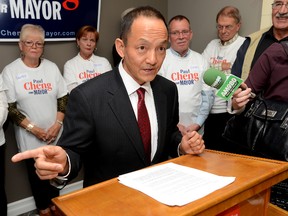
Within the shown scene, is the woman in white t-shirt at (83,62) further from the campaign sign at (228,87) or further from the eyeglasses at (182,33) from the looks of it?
the campaign sign at (228,87)

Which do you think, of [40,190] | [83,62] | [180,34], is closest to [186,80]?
[180,34]

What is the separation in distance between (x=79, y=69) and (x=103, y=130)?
74.0 inches

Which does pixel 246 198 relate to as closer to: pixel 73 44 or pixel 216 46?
pixel 216 46

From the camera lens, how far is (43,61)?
2740 mm

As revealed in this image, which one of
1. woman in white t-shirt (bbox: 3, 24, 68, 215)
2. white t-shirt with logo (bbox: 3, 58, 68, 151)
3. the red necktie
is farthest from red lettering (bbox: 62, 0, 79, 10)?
the red necktie

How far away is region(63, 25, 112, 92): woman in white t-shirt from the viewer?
2918 millimetres

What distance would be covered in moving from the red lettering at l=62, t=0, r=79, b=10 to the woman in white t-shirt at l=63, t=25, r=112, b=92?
23cm

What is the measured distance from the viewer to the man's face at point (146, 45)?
116 centimetres

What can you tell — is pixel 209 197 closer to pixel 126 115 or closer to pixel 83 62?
pixel 126 115

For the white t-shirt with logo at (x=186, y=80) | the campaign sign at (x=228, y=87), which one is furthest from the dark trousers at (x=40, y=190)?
the campaign sign at (x=228, y=87)

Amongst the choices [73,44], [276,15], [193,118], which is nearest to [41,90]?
[73,44]

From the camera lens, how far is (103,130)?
1.21m

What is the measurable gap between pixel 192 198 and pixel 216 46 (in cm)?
253

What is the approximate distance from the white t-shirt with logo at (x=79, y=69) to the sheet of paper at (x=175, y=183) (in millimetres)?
2169
